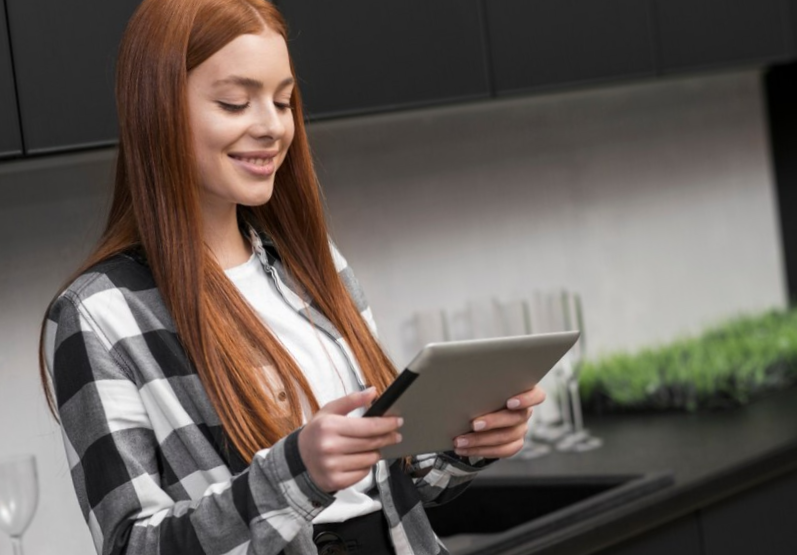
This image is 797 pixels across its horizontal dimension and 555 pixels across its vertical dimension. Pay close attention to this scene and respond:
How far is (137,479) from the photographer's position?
1.33m

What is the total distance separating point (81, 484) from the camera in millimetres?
1373

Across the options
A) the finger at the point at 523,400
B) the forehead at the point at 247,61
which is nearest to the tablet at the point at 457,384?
the finger at the point at 523,400

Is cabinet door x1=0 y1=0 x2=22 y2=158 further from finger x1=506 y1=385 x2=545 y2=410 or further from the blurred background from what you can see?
finger x1=506 y1=385 x2=545 y2=410

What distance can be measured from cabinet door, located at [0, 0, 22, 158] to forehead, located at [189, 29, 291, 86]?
326mm

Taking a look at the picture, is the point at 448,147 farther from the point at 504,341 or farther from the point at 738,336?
the point at 504,341

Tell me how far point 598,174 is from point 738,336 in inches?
21.9

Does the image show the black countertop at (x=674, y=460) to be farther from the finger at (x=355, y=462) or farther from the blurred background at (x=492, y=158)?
the finger at (x=355, y=462)

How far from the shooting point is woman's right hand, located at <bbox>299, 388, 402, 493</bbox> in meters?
1.25

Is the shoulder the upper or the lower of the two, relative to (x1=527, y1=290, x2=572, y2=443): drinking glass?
upper

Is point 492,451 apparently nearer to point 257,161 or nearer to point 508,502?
point 257,161

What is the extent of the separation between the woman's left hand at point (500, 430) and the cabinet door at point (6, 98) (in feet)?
2.22

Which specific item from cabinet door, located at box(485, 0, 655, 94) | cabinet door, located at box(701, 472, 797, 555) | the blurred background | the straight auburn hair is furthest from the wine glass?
cabinet door, located at box(701, 472, 797, 555)

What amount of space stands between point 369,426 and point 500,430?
26 centimetres

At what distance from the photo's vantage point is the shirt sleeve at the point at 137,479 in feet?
4.25
